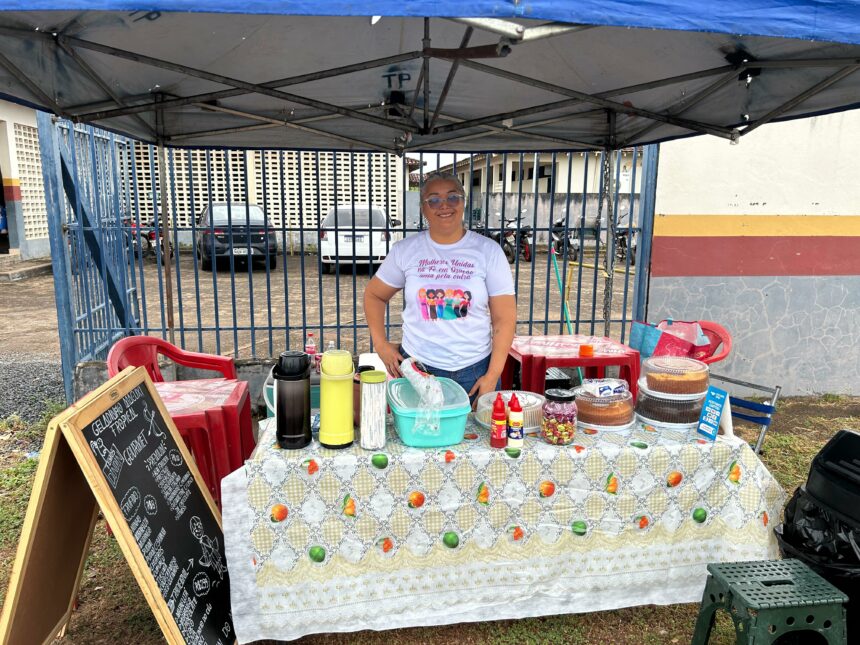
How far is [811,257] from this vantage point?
537 centimetres

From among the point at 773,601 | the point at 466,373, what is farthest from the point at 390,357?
the point at 773,601

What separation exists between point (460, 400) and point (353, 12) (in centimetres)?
135

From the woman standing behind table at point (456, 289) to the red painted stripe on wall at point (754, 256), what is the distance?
2.94 metres

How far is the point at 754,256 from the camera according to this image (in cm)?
532

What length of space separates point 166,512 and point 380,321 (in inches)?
52.7

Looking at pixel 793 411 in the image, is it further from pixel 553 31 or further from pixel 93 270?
pixel 93 270

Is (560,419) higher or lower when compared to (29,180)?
lower

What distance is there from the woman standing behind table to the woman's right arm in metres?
0.12

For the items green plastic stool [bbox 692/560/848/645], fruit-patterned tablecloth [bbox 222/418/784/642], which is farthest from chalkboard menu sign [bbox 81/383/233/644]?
green plastic stool [bbox 692/560/848/645]

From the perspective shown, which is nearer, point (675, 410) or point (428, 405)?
point (428, 405)

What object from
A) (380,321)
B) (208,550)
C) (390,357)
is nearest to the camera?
(208,550)

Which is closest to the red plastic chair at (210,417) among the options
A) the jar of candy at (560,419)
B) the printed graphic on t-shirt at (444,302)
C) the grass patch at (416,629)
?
the grass patch at (416,629)

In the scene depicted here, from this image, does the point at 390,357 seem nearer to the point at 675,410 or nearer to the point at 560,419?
the point at 560,419

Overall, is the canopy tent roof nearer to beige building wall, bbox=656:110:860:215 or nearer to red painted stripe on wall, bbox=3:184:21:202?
beige building wall, bbox=656:110:860:215
